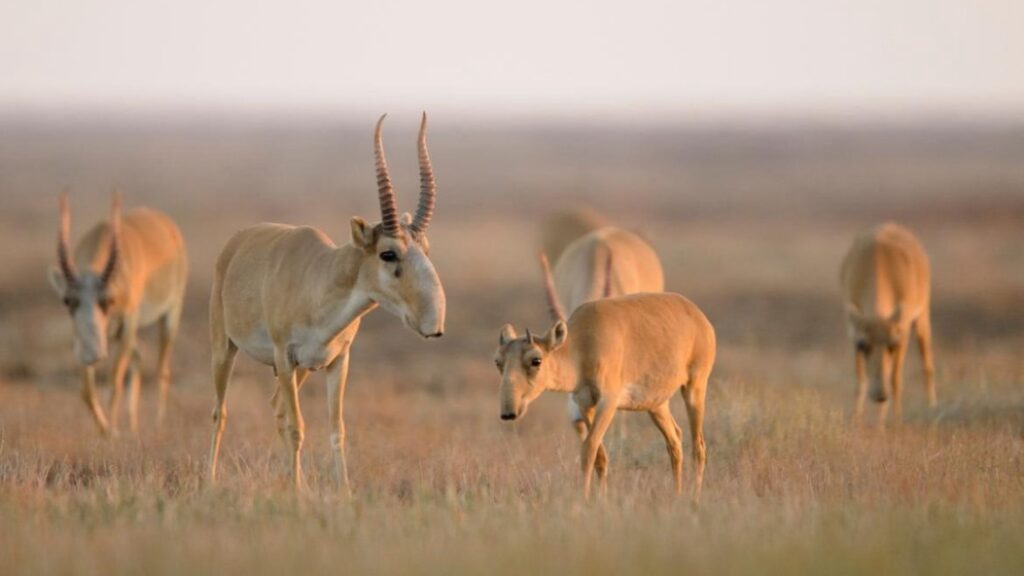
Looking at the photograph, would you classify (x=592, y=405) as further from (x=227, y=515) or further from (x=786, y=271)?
(x=786, y=271)

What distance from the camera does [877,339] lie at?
1700cm

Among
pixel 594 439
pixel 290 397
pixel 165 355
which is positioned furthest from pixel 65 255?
pixel 594 439

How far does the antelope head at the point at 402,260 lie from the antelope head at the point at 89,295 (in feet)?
19.0

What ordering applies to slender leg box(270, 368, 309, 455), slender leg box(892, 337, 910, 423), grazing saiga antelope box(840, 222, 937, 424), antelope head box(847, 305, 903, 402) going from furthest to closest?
grazing saiga antelope box(840, 222, 937, 424) < antelope head box(847, 305, 903, 402) < slender leg box(892, 337, 910, 423) < slender leg box(270, 368, 309, 455)

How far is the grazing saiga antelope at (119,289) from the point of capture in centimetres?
1533

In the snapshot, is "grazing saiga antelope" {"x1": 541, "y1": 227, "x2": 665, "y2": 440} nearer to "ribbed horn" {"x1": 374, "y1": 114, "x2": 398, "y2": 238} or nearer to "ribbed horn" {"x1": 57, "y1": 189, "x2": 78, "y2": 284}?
"ribbed horn" {"x1": 374, "y1": 114, "x2": 398, "y2": 238}

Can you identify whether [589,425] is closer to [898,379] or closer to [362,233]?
[362,233]

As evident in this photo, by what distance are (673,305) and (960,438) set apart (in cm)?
312

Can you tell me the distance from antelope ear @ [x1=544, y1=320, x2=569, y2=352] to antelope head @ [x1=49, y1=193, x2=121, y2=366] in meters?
6.87

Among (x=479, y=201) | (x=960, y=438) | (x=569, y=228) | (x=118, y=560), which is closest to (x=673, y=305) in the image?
(x=960, y=438)

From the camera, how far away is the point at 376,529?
884 centimetres

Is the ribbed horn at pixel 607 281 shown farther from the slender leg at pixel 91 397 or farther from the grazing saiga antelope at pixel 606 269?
the slender leg at pixel 91 397

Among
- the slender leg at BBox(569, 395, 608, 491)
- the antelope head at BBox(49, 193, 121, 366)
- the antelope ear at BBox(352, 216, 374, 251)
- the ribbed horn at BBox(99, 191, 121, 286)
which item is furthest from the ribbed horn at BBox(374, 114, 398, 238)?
the ribbed horn at BBox(99, 191, 121, 286)

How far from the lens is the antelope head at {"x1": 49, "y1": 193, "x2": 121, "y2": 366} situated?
15320 mm
